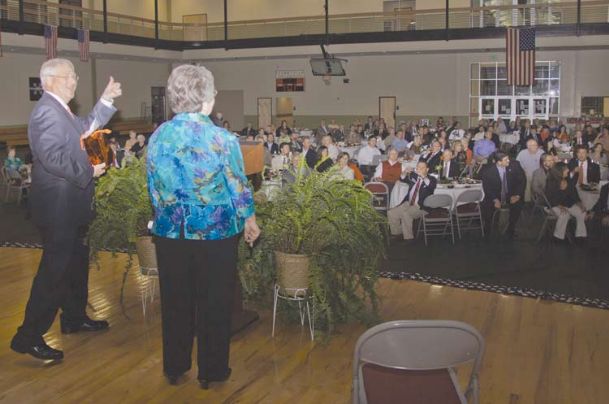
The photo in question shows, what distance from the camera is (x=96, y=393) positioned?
357cm

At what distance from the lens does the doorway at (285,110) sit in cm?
2994

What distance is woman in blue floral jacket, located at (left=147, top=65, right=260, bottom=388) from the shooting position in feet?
10.4

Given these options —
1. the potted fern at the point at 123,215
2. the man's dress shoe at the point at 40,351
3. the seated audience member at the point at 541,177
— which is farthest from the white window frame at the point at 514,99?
the man's dress shoe at the point at 40,351

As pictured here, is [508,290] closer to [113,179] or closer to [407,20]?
[113,179]

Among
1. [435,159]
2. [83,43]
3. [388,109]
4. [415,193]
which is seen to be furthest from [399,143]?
[388,109]

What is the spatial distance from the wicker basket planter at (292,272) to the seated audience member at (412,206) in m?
5.12

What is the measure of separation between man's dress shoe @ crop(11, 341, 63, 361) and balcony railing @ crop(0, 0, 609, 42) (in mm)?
19060

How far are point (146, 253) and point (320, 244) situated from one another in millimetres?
1155

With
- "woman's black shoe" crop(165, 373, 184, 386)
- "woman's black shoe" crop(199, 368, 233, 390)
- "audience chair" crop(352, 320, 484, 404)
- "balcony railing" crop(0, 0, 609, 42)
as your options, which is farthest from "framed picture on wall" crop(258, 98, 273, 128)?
"audience chair" crop(352, 320, 484, 404)

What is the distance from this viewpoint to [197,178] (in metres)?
3.16

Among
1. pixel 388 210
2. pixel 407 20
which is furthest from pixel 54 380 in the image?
pixel 407 20

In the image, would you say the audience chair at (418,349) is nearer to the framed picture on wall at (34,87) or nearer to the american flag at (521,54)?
the american flag at (521,54)

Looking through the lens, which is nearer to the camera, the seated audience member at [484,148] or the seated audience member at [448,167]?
the seated audience member at [448,167]

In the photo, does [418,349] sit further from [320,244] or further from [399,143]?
[399,143]
